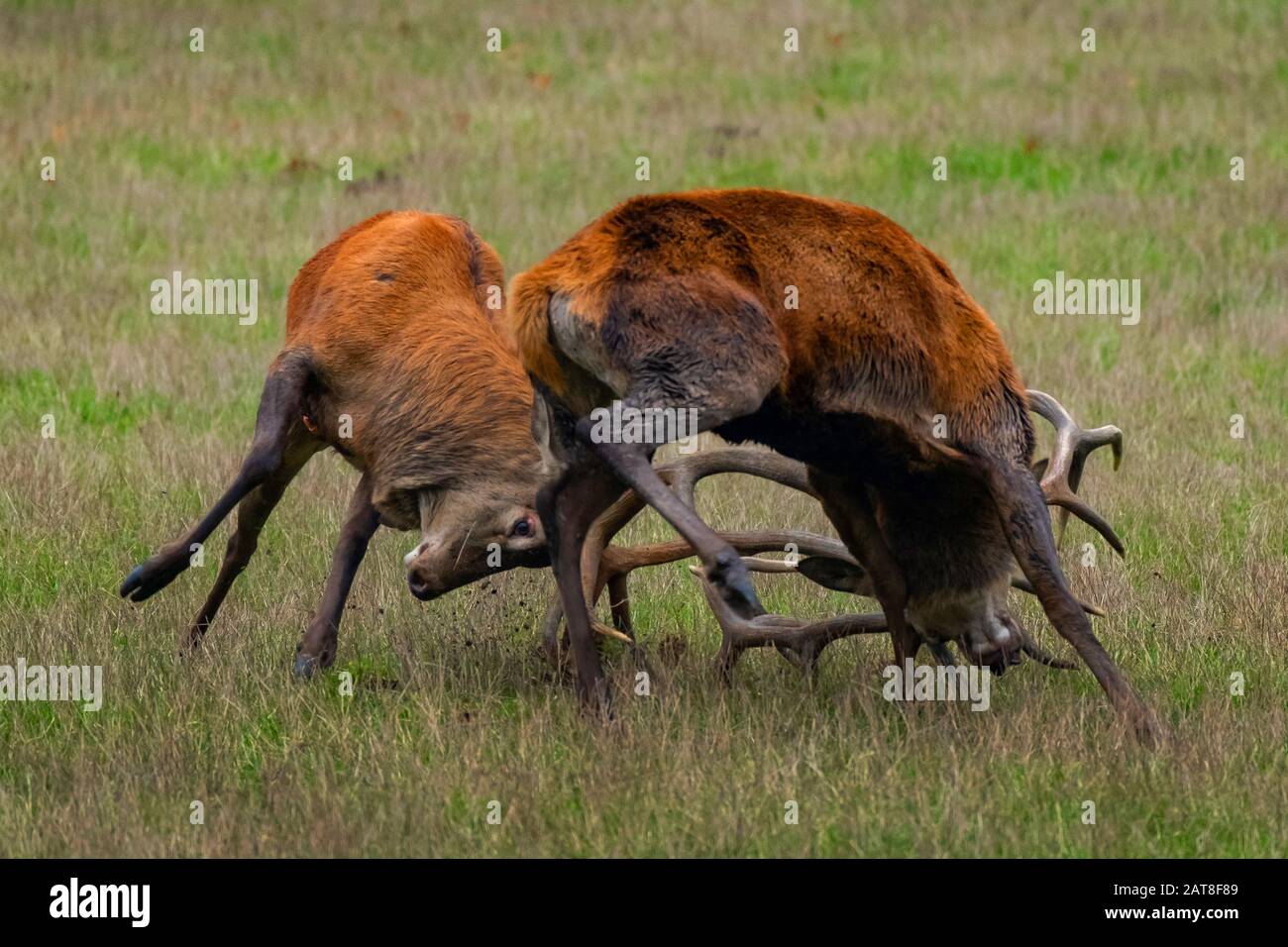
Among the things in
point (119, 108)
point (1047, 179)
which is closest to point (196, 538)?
point (1047, 179)

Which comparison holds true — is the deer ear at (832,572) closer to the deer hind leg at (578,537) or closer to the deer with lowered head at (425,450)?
the deer with lowered head at (425,450)

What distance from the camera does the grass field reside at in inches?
207

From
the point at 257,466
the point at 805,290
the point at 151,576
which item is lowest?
the point at 151,576

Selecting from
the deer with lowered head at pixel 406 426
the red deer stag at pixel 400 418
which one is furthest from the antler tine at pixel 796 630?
the red deer stag at pixel 400 418

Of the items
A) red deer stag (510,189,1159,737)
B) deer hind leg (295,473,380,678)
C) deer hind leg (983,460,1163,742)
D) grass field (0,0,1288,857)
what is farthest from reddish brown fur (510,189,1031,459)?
deer hind leg (295,473,380,678)

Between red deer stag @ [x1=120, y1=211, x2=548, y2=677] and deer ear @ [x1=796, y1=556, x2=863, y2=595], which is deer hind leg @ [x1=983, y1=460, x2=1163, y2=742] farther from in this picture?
red deer stag @ [x1=120, y1=211, x2=548, y2=677]

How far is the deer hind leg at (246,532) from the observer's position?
23.1ft

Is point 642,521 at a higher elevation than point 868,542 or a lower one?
higher

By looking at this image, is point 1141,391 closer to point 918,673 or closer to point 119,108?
point 918,673

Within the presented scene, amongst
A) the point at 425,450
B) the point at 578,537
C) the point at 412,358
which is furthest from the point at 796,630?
the point at 412,358

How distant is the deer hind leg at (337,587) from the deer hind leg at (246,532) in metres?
0.29

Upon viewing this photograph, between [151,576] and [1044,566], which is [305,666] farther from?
[1044,566]

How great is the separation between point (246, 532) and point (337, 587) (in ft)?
1.98

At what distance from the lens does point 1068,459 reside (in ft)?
20.5
